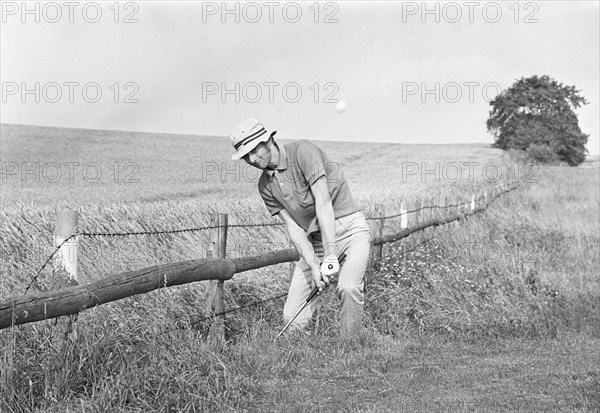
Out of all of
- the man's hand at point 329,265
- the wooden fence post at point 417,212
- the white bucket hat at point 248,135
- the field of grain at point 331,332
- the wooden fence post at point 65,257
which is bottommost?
the field of grain at point 331,332

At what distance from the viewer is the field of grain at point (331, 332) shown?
4.62 metres

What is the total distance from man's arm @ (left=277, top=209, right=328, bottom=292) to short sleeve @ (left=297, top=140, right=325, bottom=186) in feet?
1.51

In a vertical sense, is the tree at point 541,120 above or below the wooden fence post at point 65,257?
above

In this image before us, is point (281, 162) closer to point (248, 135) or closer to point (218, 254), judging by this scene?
point (248, 135)

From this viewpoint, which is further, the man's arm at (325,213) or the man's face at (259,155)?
the man's arm at (325,213)

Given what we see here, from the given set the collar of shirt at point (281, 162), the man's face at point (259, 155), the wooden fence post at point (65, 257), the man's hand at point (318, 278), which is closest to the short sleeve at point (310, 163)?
the collar of shirt at point (281, 162)

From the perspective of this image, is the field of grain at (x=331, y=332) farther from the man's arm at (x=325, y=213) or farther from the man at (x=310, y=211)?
the man's arm at (x=325, y=213)

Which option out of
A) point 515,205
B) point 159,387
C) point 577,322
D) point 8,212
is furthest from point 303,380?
point 515,205

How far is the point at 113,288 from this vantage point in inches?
184

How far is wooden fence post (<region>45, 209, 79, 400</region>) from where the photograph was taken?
4406mm

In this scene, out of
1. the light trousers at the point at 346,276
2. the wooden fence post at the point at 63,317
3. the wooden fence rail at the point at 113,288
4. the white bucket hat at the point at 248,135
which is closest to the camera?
the wooden fence rail at the point at 113,288

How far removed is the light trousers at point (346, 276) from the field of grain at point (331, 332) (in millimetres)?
206

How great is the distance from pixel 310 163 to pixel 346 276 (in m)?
1.05

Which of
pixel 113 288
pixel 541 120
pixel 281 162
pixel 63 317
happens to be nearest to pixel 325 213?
pixel 281 162
